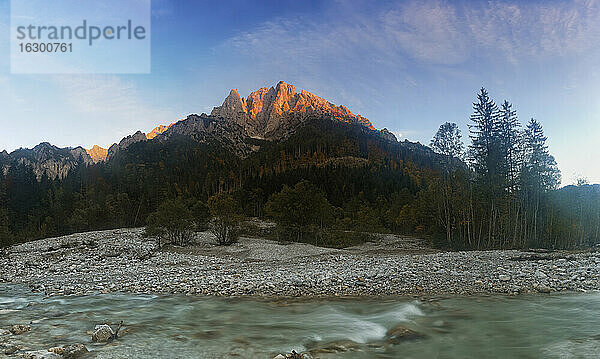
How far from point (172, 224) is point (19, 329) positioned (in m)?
29.1

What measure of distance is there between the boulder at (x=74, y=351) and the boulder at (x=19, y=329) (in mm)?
2247

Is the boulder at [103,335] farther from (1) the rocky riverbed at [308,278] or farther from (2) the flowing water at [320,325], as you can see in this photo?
(1) the rocky riverbed at [308,278]

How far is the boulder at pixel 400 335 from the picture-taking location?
823 cm

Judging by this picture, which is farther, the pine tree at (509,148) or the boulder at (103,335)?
the pine tree at (509,148)

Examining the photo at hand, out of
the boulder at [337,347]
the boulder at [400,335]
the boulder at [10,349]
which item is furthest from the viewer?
the boulder at [400,335]

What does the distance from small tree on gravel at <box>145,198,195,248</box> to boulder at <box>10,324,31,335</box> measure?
2714 cm

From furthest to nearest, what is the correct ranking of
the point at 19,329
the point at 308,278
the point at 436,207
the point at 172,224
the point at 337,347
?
the point at 436,207, the point at 172,224, the point at 308,278, the point at 19,329, the point at 337,347

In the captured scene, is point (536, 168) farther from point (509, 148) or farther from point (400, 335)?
point (400, 335)

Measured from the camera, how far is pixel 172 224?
121ft

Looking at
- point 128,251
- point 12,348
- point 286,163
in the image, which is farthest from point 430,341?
point 286,163

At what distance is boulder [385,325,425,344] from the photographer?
8227 mm

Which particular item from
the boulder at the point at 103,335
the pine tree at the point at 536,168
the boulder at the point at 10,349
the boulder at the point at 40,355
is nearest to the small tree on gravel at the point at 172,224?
the boulder at the point at 103,335

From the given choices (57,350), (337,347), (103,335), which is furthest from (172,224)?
(337,347)

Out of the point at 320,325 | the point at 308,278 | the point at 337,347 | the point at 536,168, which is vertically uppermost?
the point at 536,168
